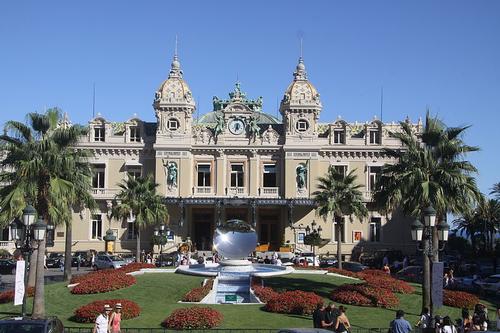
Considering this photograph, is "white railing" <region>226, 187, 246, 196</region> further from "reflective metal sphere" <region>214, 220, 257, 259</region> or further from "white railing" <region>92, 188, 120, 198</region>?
"reflective metal sphere" <region>214, 220, 257, 259</region>

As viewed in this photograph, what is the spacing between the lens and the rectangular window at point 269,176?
225ft

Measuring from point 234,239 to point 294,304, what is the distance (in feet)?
33.7

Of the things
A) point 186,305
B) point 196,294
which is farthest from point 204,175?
point 186,305

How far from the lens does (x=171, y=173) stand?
66.8 metres

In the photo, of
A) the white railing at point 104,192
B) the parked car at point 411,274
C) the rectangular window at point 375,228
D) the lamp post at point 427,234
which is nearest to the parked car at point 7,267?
the white railing at point 104,192

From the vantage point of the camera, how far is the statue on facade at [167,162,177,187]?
2630 inches

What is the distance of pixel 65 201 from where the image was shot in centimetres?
2714

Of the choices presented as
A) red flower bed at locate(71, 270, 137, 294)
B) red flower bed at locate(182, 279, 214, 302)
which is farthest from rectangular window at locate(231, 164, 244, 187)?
red flower bed at locate(182, 279, 214, 302)

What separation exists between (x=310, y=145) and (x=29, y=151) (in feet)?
140

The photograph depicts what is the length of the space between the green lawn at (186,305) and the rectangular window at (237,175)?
31927 millimetres

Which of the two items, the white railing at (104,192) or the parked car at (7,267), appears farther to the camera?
the white railing at (104,192)

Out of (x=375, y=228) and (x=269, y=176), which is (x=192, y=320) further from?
(x=375, y=228)

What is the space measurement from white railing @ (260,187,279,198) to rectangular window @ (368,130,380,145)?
35.1 feet

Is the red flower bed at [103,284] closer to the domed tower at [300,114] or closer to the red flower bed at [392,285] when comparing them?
the red flower bed at [392,285]
